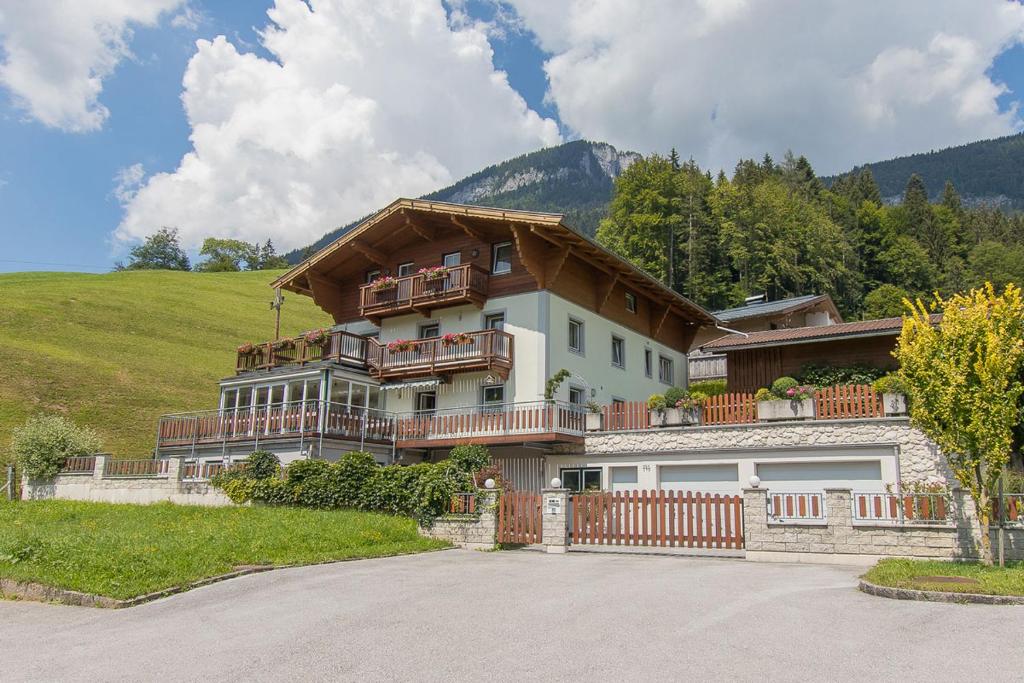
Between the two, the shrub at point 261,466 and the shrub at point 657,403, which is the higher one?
the shrub at point 657,403

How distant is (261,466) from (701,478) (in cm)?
1287

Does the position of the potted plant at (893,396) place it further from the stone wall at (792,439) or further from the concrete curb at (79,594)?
Result: the concrete curb at (79,594)

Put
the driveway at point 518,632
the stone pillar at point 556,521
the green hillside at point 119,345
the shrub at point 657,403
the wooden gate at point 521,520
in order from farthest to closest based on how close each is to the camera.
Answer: the green hillside at point 119,345 < the shrub at point 657,403 < the wooden gate at point 521,520 < the stone pillar at point 556,521 < the driveway at point 518,632

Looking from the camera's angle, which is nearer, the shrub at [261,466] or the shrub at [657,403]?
the shrub at [261,466]

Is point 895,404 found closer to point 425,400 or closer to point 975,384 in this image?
point 975,384

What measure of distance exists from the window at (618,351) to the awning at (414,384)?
23.5 feet

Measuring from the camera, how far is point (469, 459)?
2116cm

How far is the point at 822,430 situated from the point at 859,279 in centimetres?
5548

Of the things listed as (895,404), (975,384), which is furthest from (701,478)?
(975,384)

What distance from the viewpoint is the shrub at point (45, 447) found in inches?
1099

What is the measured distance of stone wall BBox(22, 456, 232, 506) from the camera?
24125 millimetres

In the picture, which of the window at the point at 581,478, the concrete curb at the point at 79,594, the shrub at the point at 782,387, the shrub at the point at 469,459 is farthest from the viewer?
the window at the point at 581,478

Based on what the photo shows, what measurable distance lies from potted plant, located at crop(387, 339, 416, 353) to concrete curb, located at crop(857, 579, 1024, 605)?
64.0 feet

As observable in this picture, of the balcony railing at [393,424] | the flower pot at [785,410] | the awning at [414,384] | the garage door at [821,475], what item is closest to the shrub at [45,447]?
the balcony railing at [393,424]
